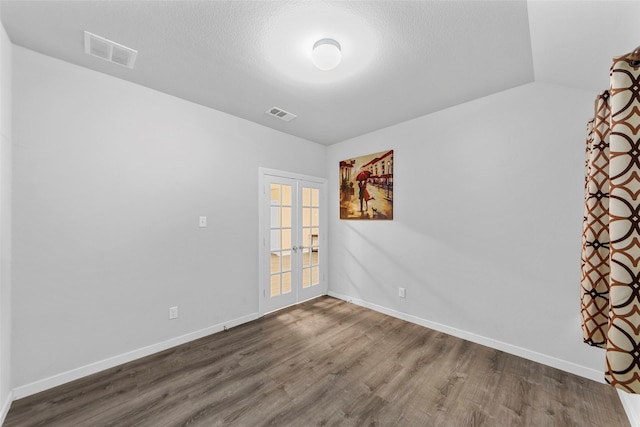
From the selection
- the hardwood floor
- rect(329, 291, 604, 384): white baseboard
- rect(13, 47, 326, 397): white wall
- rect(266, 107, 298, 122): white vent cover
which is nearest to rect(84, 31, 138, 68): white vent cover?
rect(13, 47, 326, 397): white wall

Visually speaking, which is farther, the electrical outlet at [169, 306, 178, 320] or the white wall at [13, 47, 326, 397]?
the electrical outlet at [169, 306, 178, 320]

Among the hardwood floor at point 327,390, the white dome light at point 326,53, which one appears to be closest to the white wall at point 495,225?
the hardwood floor at point 327,390

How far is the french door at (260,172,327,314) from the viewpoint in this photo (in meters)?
3.36

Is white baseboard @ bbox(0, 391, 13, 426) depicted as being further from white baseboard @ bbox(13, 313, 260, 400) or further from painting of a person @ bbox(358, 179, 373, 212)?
painting of a person @ bbox(358, 179, 373, 212)

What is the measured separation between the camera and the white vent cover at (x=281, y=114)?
2.86m

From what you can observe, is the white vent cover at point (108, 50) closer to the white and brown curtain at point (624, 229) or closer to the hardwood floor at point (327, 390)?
the hardwood floor at point (327, 390)

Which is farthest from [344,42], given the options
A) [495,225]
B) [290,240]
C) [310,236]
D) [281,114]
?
[310,236]

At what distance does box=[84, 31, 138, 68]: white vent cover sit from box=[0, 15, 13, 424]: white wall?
1.44 ft

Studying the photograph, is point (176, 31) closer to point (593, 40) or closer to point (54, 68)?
point (54, 68)

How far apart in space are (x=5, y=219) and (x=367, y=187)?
3.48 m

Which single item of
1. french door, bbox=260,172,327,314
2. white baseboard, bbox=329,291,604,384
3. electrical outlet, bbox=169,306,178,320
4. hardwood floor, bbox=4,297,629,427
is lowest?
hardwood floor, bbox=4,297,629,427

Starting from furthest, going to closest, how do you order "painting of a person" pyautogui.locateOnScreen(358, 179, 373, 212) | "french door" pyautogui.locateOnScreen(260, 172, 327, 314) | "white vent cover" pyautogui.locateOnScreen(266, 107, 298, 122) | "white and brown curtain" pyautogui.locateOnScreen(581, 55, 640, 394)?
"painting of a person" pyautogui.locateOnScreen(358, 179, 373, 212) → "french door" pyautogui.locateOnScreen(260, 172, 327, 314) → "white vent cover" pyautogui.locateOnScreen(266, 107, 298, 122) → "white and brown curtain" pyautogui.locateOnScreen(581, 55, 640, 394)

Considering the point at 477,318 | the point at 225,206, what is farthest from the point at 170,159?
the point at 477,318

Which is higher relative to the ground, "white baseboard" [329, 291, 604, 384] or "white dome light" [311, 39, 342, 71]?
"white dome light" [311, 39, 342, 71]
